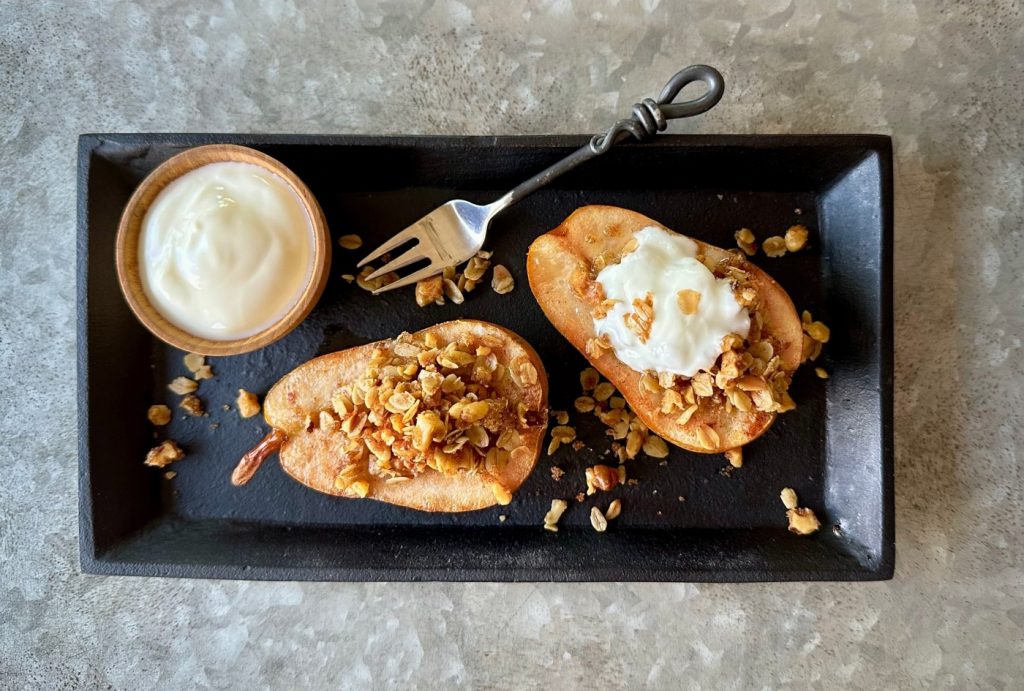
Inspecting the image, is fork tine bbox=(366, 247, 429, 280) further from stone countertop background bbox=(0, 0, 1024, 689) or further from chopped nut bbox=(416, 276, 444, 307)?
stone countertop background bbox=(0, 0, 1024, 689)

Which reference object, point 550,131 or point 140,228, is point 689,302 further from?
point 140,228

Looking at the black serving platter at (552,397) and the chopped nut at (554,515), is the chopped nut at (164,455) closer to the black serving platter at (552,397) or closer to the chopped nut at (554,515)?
the black serving platter at (552,397)

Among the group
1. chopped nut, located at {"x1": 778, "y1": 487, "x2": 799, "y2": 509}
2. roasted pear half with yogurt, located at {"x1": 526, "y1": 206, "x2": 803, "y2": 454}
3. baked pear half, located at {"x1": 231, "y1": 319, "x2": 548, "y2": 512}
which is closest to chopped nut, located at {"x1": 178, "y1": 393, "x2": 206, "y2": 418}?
baked pear half, located at {"x1": 231, "y1": 319, "x2": 548, "y2": 512}

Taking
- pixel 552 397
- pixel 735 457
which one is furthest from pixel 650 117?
pixel 735 457

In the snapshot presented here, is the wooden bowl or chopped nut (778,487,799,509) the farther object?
chopped nut (778,487,799,509)

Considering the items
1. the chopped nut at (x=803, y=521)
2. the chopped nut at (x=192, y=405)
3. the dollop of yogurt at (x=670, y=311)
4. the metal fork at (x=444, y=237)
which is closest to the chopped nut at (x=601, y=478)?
the dollop of yogurt at (x=670, y=311)

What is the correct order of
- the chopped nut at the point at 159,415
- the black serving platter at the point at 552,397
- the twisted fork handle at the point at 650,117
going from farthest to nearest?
the chopped nut at the point at 159,415 → the black serving platter at the point at 552,397 → the twisted fork handle at the point at 650,117
